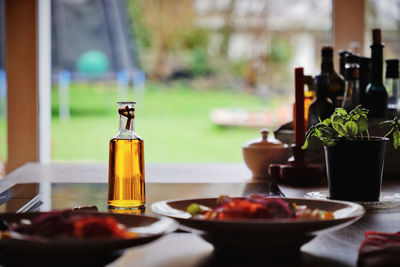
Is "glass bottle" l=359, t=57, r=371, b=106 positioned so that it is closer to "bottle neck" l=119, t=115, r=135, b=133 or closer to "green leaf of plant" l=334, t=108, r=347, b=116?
"green leaf of plant" l=334, t=108, r=347, b=116

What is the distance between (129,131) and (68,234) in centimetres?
46

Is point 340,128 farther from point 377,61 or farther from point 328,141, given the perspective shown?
point 377,61

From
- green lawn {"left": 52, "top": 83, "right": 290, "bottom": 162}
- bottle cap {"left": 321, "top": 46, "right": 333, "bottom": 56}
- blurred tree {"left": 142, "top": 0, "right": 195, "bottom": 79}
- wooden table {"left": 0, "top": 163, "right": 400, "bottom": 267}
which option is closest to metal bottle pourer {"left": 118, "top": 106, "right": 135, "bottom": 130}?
wooden table {"left": 0, "top": 163, "right": 400, "bottom": 267}

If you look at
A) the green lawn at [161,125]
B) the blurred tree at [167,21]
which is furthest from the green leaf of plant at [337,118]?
the blurred tree at [167,21]

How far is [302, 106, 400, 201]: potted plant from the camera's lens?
37.1 inches

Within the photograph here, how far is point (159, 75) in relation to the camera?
1108cm

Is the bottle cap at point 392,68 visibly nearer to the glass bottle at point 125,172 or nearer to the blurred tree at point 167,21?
the glass bottle at point 125,172

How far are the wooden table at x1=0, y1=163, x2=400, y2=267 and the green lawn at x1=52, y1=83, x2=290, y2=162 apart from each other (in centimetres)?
708

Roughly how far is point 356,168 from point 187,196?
0.34 m

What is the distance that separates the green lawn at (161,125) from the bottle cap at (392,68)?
7291 millimetres

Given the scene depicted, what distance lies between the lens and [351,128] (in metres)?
0.95

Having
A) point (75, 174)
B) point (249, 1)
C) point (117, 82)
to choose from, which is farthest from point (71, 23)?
point (75, 174)

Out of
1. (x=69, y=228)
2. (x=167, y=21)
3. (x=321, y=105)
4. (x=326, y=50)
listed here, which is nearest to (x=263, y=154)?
(x=321, y=105)

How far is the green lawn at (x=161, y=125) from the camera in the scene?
9195mm
